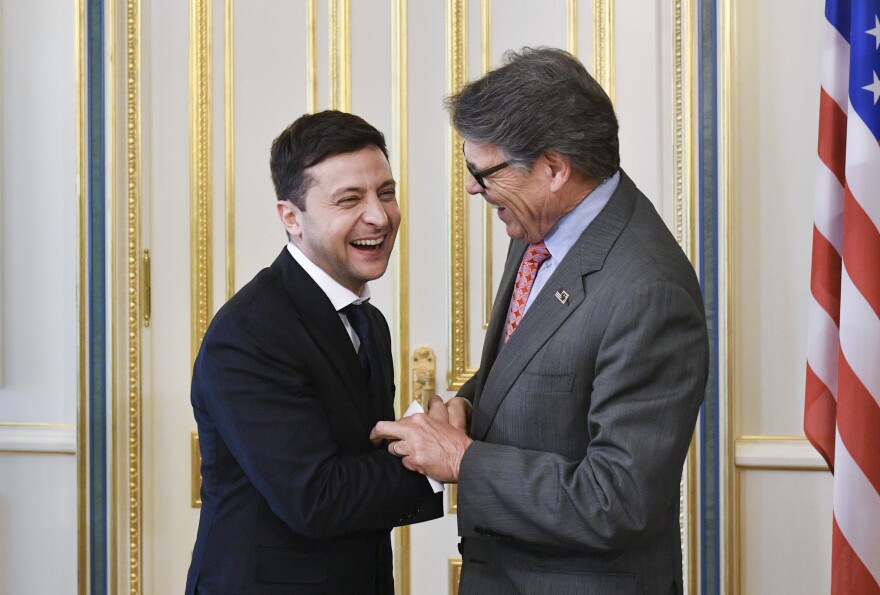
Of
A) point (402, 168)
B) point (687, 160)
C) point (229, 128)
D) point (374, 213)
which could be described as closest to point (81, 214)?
point (229, 128)

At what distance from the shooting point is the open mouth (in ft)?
6.44

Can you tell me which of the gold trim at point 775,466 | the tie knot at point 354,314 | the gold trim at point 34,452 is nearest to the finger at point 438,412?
the tie knot at point 354,314

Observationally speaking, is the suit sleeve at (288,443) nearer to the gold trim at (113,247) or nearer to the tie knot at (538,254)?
the tie knot at (538,254)

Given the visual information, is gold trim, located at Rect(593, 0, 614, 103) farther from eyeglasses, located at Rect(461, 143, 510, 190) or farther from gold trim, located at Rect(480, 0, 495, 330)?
eyeglasses, located at Rect(461, 143, 510, 190)

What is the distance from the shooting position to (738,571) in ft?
10.3

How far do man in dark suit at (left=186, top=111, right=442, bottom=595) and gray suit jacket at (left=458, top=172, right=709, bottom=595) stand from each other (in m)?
0.19

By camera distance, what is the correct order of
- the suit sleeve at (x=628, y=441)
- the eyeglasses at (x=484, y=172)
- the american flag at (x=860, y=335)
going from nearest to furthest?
the suit sleeve at (x=628, y=441) → the eyeglasses at (x=484, y=172) → the american flag at (x=860, y=335)

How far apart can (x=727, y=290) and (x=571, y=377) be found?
150 centimetres

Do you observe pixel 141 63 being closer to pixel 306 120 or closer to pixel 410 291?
pixel 410 291

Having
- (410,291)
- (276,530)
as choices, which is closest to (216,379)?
(276,530)

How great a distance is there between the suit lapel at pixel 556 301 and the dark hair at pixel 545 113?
0.28ft

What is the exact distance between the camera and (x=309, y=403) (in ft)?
5.87

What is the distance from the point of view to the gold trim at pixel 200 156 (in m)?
3.46

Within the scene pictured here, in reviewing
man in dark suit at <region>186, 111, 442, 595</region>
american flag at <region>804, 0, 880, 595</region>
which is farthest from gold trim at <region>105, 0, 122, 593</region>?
american flag at <region>804, 0, 880, 595</region>
